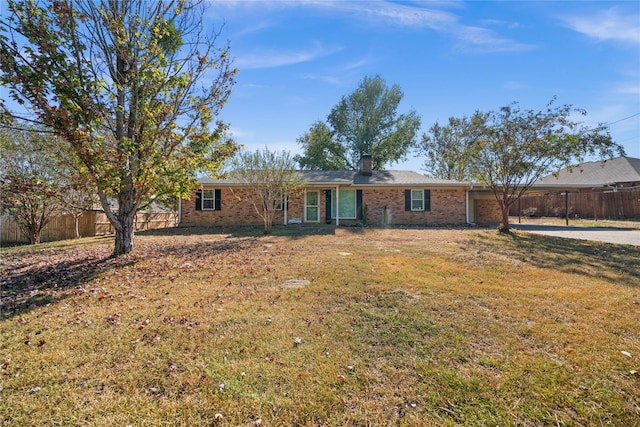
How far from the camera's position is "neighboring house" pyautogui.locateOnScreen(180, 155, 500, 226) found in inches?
612

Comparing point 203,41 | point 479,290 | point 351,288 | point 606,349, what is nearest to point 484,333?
point 606,349

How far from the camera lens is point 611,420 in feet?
6.03

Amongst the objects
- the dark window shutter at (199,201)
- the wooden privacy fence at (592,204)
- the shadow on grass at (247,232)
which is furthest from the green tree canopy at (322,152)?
the wooden privacy fence at (592,204)

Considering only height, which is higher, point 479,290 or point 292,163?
point 292,163

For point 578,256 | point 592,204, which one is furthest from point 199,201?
point 592,204

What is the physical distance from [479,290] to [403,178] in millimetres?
13285

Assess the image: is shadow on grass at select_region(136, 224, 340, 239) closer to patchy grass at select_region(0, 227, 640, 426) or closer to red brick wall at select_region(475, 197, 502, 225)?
patchy grass at select_region(0, 227, 640, 426)

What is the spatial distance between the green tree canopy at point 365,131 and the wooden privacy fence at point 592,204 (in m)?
11.9

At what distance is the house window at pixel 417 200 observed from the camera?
15.9m

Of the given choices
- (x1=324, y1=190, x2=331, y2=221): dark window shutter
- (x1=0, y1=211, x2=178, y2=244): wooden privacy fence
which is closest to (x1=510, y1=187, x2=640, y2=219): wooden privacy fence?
(x1=324, y1=190, x2=331, y2=221): dark window shutter

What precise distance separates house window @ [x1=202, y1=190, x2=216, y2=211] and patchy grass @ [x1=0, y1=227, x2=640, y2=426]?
10.2 m

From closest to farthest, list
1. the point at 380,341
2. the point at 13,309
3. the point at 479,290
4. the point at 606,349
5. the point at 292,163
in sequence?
1. the point at 606,349
2. the point at 380,341
3. the point at 13,309
4. the point at 479,290
5. the point at 292,163

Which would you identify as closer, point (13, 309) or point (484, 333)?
point (484, 333)

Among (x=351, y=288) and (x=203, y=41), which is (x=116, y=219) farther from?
(x=351, y=288)
